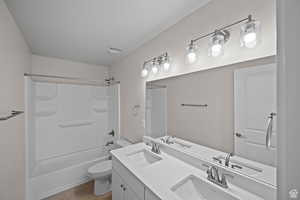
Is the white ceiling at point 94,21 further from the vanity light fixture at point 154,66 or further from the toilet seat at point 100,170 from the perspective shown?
the toilet seat at point 100,170

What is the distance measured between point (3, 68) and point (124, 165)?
138 centimetres

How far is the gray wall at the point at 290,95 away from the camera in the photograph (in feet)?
0.99

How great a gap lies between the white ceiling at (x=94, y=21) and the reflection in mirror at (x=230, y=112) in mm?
669

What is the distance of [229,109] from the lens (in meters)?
0.98

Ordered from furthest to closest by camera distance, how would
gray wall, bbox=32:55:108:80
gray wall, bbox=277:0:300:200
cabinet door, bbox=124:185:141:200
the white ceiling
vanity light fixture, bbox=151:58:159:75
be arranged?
gray wall, bbox=32:55:108:80 → vanity light fixture, bbox=151:58:159:75 → the white ceiling → cabinet door, bbox=124:185:141:200 → gray wall, bbox=277:0:300:200

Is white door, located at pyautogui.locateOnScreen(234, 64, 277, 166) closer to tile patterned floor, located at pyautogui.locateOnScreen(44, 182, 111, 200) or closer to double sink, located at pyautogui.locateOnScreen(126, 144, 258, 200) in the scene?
double sink, located at pyautogui.locateOnScreen(126, 144, 258, 200)

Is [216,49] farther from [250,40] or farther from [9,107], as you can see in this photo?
[9,107]

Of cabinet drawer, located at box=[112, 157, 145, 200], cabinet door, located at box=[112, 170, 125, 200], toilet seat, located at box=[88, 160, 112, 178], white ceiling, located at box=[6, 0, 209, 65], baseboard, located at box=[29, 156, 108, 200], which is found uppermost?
white ceiling, located at box=[6, 0, 209, 65]

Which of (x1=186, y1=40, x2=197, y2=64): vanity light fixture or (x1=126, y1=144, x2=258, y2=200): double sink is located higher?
(x1=186, y1=40, x2=197, y2=64): vanity light fixture

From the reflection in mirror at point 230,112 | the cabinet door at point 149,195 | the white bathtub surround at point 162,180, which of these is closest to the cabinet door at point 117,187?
the white bathtub surround at point 162,180

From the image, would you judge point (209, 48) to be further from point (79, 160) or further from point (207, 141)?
point (79, 160)

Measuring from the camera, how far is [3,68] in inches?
45.1

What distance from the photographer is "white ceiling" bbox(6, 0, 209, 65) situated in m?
1.17

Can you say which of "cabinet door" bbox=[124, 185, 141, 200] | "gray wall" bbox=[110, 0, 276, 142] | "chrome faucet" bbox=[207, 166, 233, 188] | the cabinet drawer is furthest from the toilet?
"chrome faucet" bbox=[207, 166, 233, 188]
